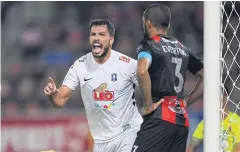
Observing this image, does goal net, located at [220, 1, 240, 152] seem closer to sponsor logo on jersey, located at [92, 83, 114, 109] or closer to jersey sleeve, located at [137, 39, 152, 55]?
jersey sleeve, located at [137, 39, 152, 55]

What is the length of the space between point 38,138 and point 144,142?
5.81 m

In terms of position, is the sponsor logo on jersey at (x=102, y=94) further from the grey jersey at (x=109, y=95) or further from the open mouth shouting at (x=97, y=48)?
the open mouth shouting at (x=97, y=48)

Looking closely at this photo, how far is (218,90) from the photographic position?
4.33 metres

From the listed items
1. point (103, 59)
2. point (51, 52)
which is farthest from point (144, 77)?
point (51, 52)

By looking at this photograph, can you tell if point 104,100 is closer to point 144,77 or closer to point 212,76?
point 144,77

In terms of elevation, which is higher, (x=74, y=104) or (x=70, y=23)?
(x=70, y=23)

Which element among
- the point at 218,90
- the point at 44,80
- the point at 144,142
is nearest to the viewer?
the point at 218,90

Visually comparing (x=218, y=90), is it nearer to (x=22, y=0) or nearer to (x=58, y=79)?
(x=58, y=79)

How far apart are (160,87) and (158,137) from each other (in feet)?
1.19

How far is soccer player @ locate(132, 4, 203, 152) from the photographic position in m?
5.11

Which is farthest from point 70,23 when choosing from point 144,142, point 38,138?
point 144,142

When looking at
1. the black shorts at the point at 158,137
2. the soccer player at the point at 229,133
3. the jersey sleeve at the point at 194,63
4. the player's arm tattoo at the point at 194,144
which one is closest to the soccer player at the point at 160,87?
the black shorts at the point at 158,137

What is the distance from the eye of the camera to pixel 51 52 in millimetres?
11977

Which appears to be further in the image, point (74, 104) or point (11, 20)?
point (11, 20)
